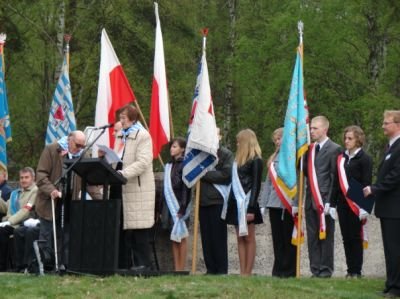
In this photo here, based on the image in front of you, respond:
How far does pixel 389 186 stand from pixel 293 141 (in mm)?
2634

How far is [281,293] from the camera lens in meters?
11.3

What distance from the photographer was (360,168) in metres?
13.7

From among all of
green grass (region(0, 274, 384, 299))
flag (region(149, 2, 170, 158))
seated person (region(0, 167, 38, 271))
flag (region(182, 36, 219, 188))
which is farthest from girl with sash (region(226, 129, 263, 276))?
seated person (region(0, 167, 38, 271))

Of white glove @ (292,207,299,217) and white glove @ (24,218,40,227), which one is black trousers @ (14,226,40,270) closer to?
white glove @ (24,218,40,227)

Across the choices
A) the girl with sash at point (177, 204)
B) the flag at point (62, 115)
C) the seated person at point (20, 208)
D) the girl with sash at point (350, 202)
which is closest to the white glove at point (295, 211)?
the girl with sash at point (350, 202)

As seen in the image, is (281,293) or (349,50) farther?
(349,50)

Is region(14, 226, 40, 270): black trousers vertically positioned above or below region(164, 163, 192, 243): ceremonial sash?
below

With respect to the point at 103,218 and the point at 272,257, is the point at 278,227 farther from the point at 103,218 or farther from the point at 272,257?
the point at 103,218

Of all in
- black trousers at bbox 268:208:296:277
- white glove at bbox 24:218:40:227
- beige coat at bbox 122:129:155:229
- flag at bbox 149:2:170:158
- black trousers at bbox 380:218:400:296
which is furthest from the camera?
flag at bbox 149:2:170:158

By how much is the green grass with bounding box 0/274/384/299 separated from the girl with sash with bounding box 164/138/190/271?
2210mm

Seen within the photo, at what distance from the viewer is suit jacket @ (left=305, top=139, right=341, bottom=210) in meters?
13.8

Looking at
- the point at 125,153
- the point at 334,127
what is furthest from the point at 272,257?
the point at 334,127

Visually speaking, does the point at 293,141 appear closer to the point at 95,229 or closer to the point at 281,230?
the point at 281,230

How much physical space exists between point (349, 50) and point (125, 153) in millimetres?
21352
